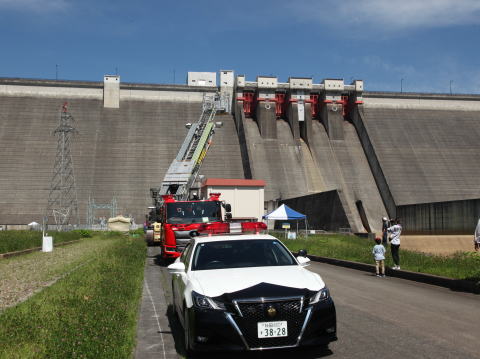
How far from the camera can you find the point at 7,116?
2212 inches

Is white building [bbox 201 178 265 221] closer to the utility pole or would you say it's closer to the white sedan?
the utility pole

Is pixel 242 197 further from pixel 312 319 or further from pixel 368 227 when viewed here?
pixel 312 319

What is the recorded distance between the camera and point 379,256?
14938 mm

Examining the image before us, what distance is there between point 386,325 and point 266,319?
9.58 feet

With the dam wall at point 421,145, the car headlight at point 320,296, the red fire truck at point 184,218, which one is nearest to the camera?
the car headlight at point 320,296

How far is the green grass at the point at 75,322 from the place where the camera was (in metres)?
5.95

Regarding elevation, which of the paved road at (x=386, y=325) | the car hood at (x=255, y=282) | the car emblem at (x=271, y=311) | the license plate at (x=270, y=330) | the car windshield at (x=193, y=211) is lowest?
the paved road at (x=386, y=325)

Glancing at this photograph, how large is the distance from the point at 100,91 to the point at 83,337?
5880 cm

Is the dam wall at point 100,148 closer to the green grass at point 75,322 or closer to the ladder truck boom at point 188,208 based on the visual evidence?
the ladder truck boom at point 188,208

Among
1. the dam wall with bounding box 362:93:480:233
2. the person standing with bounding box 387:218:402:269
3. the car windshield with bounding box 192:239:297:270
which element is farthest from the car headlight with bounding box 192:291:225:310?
the dam wall with bounding box 362:93:480:233

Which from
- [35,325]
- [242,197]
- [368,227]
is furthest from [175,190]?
[368,227]

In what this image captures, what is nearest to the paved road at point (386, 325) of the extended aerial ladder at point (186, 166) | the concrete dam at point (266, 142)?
the extended aerial ladder at point (186, 166)

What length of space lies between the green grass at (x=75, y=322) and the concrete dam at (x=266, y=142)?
32.4 metres

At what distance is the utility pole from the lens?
4784 centimetres
